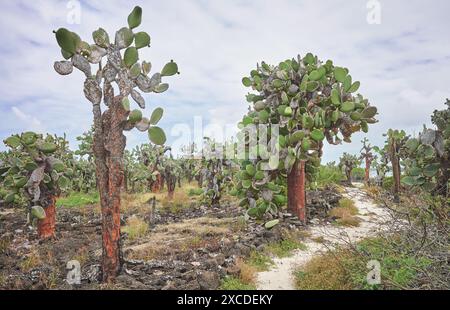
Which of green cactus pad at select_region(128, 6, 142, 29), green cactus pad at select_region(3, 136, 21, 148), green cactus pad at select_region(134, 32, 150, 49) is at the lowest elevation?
green cactus pad at select_region(3, 136, 21, 148)

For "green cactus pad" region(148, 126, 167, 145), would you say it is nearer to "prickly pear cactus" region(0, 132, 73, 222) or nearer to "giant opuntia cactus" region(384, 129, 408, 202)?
"prickly pear cactus" region(0, 132, 73, 222)

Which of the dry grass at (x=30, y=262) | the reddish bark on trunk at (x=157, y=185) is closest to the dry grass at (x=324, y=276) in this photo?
the dry grass at (x=30, y=262)

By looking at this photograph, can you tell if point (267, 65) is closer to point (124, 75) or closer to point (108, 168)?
point (124, 75)

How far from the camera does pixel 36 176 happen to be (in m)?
7.59

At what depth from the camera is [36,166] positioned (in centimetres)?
772

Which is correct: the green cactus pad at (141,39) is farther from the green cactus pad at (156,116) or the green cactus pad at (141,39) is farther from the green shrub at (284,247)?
the green shrub at (284,247)

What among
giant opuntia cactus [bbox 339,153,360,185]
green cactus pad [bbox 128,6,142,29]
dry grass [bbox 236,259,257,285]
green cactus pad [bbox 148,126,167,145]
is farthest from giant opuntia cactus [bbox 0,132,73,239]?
giant opuntia cactus [bbox 339,153,360,185]

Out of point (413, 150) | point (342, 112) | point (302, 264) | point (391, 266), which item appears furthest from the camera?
point (342, 112)

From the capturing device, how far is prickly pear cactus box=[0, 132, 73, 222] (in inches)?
299

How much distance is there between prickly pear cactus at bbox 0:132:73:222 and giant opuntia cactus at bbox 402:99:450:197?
24.2 feet

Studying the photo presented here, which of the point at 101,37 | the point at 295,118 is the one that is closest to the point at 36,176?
the point at 101,37

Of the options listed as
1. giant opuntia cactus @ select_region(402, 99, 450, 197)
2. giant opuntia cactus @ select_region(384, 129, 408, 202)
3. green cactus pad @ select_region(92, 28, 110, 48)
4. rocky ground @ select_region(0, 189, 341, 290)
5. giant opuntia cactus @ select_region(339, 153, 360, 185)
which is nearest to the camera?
rocky ground @ select_region(0, 189, 341, 290)
